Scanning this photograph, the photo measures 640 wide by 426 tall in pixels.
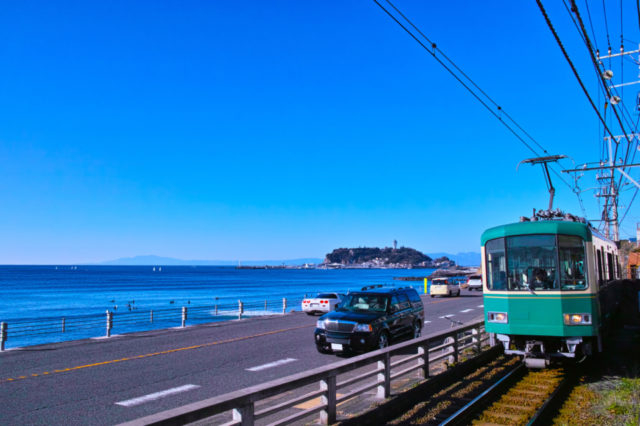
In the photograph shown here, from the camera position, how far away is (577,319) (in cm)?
964

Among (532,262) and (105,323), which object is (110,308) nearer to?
(105,323)

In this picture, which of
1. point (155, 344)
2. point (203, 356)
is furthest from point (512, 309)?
point (155, 344)

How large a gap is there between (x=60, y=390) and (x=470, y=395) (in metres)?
8.51

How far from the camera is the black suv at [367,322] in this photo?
488 inches

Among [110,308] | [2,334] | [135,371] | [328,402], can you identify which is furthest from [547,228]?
[110,308]

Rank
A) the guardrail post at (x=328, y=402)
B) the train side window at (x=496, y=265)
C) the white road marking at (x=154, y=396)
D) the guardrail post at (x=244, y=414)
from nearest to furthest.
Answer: the guardrail post at (x=244, y=414) < the guardrail post at (x=328, y=402) < the white road marking at (x=154, y=396) < the train side window at (x=496, y=265)

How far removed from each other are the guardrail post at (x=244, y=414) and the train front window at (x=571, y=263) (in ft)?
25.1

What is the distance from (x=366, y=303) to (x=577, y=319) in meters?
5.82

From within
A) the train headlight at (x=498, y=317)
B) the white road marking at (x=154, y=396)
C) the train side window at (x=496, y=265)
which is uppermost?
the train side window at (x=496, y=265)

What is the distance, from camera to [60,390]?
32.3 ft

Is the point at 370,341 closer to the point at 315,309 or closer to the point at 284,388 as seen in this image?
the point at 284,388

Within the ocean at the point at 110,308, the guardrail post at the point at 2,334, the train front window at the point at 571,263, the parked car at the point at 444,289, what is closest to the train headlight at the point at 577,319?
the train front window at the point at 571,263

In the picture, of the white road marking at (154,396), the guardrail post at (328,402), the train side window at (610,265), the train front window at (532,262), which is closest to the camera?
the guardrail post at (328,402)

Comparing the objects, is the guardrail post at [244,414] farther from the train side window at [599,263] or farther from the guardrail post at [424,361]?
the train side window at [599,263]
